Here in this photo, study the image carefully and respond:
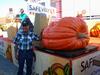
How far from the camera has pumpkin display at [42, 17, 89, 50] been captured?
473cm

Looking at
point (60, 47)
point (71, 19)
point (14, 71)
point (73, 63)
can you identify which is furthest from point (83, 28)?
point (14, 71)

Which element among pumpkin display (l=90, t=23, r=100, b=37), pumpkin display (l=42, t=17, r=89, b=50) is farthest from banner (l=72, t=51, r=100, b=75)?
pumpkin display (l=90, t=23, r=100, b=37)

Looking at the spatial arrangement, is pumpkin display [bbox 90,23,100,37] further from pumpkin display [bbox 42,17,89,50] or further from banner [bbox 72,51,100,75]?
banner [bbox 72,51,100,75]

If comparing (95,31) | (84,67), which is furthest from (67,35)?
(95,31)

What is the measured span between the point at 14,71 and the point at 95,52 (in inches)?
111

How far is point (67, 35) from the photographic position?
473cm

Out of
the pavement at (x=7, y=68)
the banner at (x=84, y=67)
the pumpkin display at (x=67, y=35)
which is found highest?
the pumpkin display at (x=67, y=35)

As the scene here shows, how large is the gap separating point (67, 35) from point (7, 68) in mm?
3275

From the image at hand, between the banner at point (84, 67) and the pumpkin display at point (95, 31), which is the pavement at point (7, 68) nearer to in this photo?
the banner at point (84, 67)

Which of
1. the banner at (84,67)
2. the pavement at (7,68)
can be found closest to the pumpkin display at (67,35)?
the banner at (84,67)

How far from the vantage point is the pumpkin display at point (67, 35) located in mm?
4734

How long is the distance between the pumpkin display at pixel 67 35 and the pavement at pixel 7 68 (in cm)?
220

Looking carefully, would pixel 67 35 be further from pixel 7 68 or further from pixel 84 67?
pixel 7 68

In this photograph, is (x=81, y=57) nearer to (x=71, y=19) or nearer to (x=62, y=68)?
(x=62, y=68)
